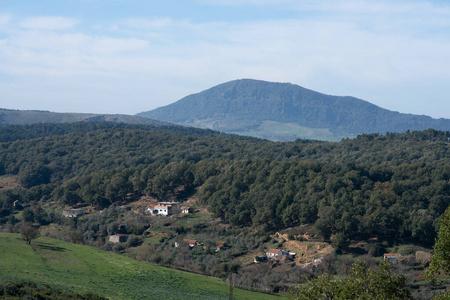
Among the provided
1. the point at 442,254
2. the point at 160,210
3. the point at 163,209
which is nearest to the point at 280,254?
the point at 163,209

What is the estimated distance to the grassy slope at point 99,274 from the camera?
101 feet

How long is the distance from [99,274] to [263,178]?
36042 millimetres

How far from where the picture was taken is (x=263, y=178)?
225ft

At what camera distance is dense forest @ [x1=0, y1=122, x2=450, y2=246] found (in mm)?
52812

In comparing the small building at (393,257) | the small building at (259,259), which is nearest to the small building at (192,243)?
the small building at (259,259)

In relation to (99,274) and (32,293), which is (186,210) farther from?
(32,293)

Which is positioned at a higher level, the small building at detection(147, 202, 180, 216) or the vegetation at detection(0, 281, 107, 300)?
the vegetation at detection(0, 281, 107, 300)

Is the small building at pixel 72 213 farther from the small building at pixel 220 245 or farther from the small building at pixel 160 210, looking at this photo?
the small building at pixel 220 245

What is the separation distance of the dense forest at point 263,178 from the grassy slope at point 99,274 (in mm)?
18866

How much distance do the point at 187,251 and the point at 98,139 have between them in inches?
2988

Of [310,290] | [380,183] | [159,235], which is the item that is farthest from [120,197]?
[310,290]

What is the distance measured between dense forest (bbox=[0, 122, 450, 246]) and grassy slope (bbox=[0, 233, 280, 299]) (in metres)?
18.9

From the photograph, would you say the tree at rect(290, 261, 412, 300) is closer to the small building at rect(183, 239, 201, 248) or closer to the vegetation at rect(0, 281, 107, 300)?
the vegetation at rect(0, 281, 107, 300)

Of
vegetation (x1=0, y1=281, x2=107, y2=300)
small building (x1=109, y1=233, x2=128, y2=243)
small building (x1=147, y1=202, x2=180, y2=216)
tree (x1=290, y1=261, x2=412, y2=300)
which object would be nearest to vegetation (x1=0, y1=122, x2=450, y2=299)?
small building (x1=109, y1=233, x2=128, y2=243)
